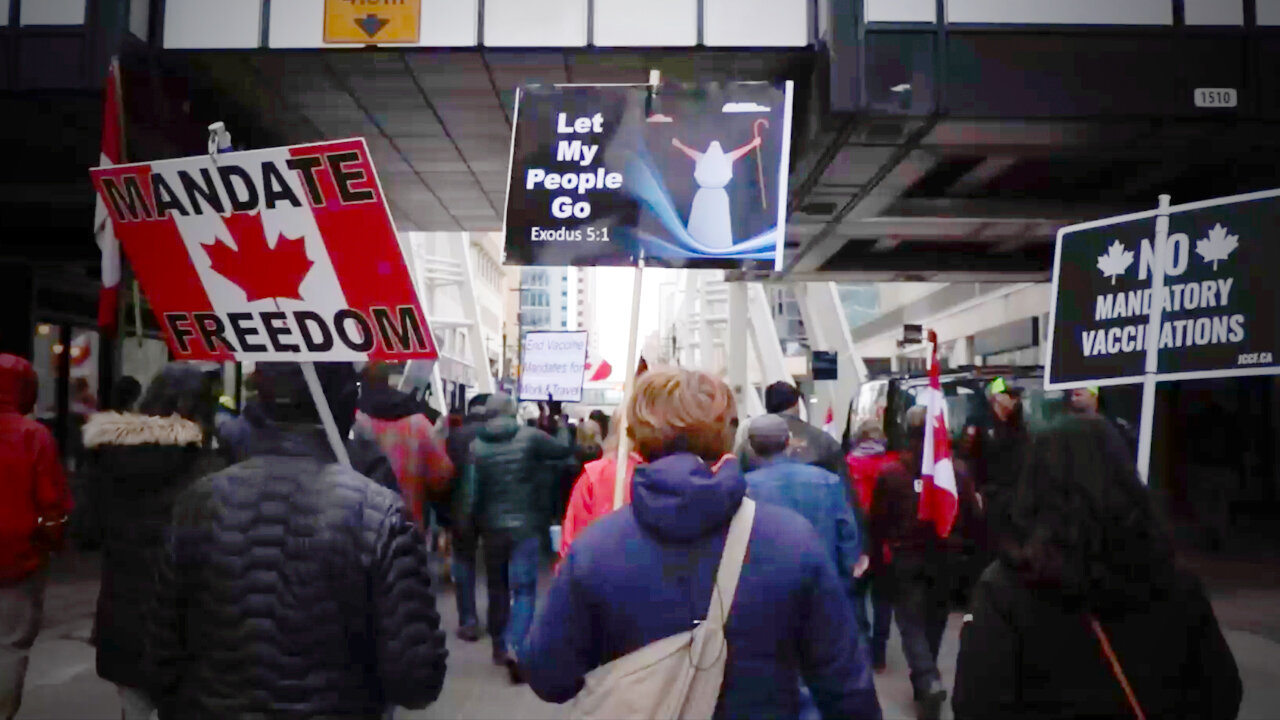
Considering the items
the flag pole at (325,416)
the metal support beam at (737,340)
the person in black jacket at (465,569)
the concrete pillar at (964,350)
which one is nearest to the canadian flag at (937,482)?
the person in black jacket at (465,569)

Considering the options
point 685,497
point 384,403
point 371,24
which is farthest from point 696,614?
point 371,24

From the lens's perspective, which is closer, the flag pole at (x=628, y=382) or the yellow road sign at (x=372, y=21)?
the flag pole at (x=628, y=382)

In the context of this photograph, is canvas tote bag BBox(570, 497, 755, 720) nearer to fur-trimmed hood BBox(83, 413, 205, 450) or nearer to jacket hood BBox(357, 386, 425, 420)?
fur-trimmed hood BBox(83, 413, 205, 450)

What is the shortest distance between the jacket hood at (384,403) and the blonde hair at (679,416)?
4886 mm

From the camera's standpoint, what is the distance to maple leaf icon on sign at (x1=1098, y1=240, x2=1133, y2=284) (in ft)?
14.8

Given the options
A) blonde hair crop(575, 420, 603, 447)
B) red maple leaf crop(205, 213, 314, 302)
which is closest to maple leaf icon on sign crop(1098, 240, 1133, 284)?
red maple leaf crop(205, 213, 314, 302)

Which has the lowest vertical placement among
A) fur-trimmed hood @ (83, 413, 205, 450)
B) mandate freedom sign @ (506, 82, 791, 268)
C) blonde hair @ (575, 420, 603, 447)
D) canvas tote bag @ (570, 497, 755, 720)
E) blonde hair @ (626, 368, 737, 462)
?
canvas tote bag @ (570, 497, 755, 720)

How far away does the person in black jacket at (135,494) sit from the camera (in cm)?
448

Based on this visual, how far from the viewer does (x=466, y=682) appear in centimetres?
773

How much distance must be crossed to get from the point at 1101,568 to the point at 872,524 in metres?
4.91

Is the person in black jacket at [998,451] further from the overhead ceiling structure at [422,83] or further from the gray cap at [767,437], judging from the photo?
the overhead ceiling structure at [422,83]

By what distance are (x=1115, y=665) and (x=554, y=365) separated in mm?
13497

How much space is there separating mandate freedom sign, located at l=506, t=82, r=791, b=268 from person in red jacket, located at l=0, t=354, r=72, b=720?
2.36 m

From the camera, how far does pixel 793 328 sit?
7762cm
